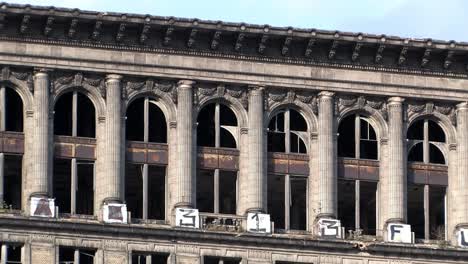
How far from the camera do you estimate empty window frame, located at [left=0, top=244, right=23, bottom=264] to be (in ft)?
653

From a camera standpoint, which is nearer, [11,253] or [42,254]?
[11,253]

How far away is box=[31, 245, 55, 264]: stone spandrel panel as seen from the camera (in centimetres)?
19925

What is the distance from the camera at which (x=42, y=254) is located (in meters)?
200

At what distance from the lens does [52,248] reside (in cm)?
19962

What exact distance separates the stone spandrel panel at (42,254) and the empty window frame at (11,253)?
683 mm

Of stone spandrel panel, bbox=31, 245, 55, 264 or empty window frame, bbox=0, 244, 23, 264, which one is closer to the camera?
empty window frame, bbox=0, 244, 23, 264

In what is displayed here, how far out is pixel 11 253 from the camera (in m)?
199

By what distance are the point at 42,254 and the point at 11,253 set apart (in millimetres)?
1636

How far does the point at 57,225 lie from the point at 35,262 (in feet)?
7.71

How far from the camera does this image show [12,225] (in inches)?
A: 7849

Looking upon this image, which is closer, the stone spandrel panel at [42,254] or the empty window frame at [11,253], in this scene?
the empty window frame at [11,253]

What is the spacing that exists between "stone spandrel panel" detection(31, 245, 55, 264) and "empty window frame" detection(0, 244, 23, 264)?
26.9 inches

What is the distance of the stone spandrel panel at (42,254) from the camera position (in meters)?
199

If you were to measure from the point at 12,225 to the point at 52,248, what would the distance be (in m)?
2.43
